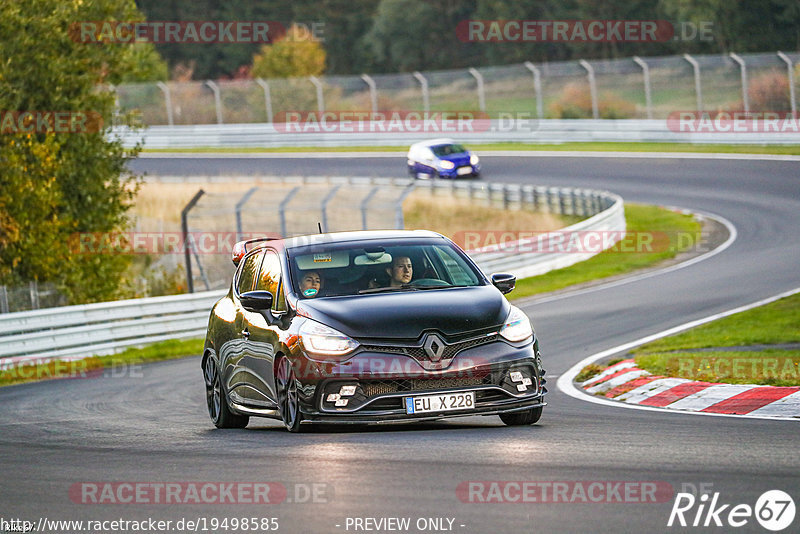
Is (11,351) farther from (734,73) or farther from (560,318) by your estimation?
(734,73)

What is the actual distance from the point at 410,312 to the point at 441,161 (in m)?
35.0

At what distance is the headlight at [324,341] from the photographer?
892cm

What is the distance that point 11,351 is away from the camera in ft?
64.3

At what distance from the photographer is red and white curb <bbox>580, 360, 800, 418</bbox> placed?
32.8 feet

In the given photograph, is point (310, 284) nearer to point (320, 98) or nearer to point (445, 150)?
point (445, 150)

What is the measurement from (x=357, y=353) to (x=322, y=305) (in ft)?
2.24

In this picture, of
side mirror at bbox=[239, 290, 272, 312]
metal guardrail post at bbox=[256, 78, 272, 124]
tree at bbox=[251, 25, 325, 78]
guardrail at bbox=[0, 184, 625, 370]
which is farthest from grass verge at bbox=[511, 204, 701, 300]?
tree at bbox=[251, 25, 325, 78]

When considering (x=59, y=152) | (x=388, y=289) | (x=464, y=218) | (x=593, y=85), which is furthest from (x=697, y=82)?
(x=388, y=289)

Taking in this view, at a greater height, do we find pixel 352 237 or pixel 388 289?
pixel 352 237

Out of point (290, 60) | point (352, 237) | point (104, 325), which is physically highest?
point (290, 60)

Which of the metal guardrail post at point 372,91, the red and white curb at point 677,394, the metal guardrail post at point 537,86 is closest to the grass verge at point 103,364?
the red and white curb at point 677,394

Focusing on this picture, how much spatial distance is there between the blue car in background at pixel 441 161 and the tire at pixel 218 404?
32.5 metres

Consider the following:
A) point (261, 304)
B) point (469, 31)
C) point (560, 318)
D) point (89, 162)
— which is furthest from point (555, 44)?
point (261, 304)

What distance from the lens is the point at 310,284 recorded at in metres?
9.86
